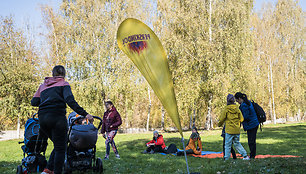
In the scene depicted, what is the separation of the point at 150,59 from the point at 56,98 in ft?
5.77

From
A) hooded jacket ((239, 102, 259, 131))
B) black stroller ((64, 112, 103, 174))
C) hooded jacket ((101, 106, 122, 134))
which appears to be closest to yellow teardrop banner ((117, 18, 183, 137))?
black stroller ((64, 112, 103, 174))

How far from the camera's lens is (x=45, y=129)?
471cm

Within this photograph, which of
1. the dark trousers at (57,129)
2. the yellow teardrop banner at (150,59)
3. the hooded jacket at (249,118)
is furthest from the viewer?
the hooded jacket at (249,118)

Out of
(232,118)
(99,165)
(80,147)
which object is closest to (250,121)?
(232,118)

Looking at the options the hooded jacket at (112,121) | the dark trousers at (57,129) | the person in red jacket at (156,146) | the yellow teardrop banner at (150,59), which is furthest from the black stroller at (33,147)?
the person in red jacket at (156,146)

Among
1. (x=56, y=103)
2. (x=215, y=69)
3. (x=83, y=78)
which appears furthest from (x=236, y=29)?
(x=56, y=103)

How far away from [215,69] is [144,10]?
52.0 ft

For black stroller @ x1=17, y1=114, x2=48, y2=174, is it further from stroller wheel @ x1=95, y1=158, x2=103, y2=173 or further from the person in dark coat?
the person in dark coat

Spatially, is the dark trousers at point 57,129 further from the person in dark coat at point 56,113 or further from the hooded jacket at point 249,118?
the hooded jacket at point 249,118

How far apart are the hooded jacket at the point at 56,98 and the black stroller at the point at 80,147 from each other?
68 centimetres

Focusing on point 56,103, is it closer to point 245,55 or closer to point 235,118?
point 235,118

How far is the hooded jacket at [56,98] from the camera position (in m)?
4.68

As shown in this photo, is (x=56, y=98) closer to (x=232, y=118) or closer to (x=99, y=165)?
(x=99, y=165)

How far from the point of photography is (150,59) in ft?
16.5
